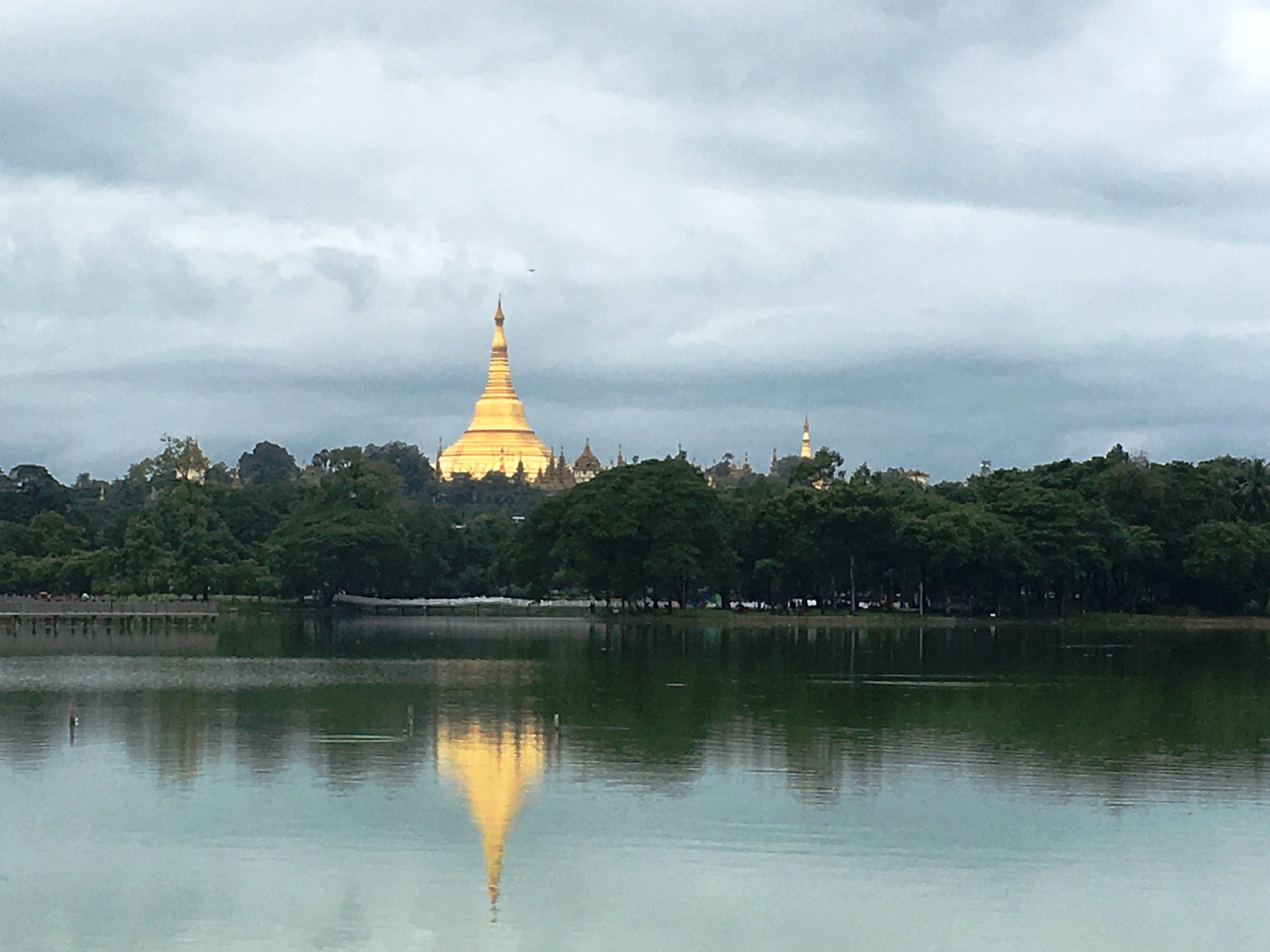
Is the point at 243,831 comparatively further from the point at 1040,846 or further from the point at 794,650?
the point at 794,650

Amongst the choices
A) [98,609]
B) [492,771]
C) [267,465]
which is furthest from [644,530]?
[267,465]

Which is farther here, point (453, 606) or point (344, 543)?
point (453, 606)

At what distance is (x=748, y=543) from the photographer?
93.7 metres

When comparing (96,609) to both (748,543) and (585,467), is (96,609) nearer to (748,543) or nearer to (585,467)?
(748,543)

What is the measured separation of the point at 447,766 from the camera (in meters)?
29.5

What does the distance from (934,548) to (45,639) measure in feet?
132

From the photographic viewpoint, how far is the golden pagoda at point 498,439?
185875 millimetres

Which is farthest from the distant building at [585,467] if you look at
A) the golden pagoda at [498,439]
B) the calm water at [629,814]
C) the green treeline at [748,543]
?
the calm water at [629,814]

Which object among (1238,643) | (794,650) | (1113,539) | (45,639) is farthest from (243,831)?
(1113,539)

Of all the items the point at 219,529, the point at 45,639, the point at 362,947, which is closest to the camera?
the point at 362,947

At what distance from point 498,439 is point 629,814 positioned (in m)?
163

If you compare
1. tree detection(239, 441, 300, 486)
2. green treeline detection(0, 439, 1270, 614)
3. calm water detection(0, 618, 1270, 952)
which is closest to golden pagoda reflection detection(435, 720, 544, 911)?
calm water detection(0, 618, 1270, 952)

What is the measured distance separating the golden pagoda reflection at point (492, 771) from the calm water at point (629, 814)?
0.28 feet

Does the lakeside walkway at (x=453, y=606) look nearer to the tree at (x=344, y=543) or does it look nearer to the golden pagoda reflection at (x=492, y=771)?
the tree at (x=344, y=543)
